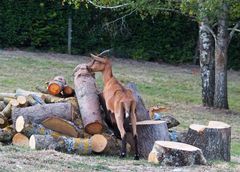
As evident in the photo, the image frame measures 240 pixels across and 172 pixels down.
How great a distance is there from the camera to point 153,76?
885 inches

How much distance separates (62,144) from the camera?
9227 millimetres

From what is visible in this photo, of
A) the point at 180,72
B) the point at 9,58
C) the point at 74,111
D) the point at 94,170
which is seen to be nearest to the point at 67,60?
the point at 9,58

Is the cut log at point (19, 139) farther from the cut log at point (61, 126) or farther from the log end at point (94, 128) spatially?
the log end at point (94, 128)

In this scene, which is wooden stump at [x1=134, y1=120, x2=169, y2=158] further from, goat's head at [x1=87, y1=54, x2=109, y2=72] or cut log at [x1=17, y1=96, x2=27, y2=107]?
cut log at [x1=17, y1=96, x2=27, y2=107]

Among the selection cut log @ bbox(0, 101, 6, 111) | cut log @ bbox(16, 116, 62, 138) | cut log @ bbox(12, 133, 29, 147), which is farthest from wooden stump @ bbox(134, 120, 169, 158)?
cut log @ bbox(0, 101, 6, 111)

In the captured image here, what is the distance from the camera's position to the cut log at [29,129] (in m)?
9.50

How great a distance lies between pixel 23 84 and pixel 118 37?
8.16 m

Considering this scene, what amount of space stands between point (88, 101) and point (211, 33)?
8121mm

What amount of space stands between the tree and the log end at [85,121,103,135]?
21.9 feet

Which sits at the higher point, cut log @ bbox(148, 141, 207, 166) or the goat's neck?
the goat's neck

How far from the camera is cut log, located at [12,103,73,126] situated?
9641mm

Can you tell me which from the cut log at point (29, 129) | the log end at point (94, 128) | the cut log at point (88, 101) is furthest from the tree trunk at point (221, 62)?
the cut log at point (29, 129)

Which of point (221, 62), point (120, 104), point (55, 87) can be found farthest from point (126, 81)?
point (120, 104)

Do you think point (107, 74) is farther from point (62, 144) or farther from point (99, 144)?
point (62, 144)
